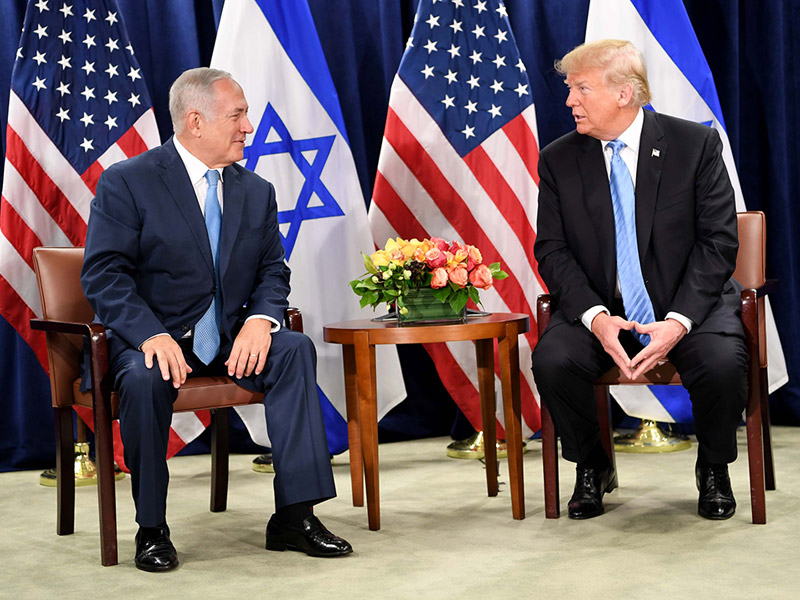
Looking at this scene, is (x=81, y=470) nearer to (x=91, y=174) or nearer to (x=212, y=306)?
(x=91, y=174)

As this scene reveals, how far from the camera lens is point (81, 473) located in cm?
384

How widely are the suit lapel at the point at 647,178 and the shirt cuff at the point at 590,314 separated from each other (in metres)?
0.21

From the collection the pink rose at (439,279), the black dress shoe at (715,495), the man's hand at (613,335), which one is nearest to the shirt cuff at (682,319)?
the man's hand at (613,335)

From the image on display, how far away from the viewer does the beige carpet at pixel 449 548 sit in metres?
2.31

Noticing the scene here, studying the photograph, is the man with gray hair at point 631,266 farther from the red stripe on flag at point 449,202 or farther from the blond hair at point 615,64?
the red stripe on flag at point 449,202

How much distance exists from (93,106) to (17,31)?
61 cm

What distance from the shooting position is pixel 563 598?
2.19 metres


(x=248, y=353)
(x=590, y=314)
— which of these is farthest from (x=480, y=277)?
(x=248, y=353)

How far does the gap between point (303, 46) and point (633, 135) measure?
1.55 metres

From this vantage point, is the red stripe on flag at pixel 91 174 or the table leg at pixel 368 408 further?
the red stripe on flag at pixel 91 174

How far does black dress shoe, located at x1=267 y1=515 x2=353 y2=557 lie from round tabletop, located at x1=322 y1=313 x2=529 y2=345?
1.87 ft

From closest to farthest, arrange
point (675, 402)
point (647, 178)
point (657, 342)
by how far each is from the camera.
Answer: point (657, 342), point (647, 178), point (675, 402)

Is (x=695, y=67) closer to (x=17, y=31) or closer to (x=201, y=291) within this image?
(x=201, y=291)

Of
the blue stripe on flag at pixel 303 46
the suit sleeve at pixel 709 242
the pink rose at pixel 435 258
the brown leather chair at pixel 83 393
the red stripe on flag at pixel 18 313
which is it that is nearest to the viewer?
the brown leather chair at pixel 83 393
